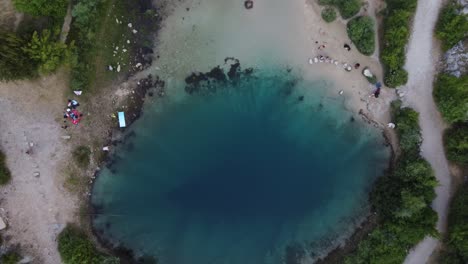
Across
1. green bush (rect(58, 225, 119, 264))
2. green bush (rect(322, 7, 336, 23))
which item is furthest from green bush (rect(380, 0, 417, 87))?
green bush (rect(58, 225, 119, 264))

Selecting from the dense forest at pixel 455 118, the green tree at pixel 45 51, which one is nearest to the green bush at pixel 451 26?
the dense forest at pixel 455 118

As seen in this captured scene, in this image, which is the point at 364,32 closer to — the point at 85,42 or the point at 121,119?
the point at 121,119

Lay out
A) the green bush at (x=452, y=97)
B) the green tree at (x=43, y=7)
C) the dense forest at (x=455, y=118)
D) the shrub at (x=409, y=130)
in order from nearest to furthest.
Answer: the green tree at (x=43, y=7)
the green bush at (x=452, y=97)
the dense forest at (x=455, y=118)
the shrub at (x=409, y=130)

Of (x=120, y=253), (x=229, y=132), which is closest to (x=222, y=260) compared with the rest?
(x=120, y=253)

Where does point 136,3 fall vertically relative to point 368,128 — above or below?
above

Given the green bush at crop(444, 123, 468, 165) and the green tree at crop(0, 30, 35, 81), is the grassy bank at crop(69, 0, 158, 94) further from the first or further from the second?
the green bush at crop(444, 123, 468, 165)

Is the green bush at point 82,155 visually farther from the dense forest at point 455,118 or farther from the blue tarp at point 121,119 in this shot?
the dense forest at point 455,118

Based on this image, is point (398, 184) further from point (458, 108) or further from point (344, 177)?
point (458, 108)
